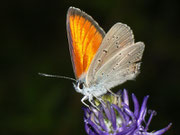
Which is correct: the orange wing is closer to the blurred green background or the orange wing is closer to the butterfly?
the butterfly

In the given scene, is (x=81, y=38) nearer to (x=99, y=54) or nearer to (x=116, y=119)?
(x=99, y=54)

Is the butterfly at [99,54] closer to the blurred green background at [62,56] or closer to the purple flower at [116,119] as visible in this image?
the purple flower at [116,119]

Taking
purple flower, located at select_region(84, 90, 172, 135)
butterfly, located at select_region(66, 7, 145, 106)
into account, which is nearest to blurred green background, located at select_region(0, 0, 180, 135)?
Result: butterfly, located at select_region(66, 7, 145, 106)

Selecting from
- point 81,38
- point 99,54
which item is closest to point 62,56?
point 81,38

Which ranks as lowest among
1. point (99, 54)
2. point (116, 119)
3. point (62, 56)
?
point (116, 119)

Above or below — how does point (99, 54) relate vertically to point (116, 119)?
above

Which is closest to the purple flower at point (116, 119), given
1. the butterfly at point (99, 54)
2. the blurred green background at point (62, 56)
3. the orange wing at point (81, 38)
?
the butterfly at point (99, 54)
